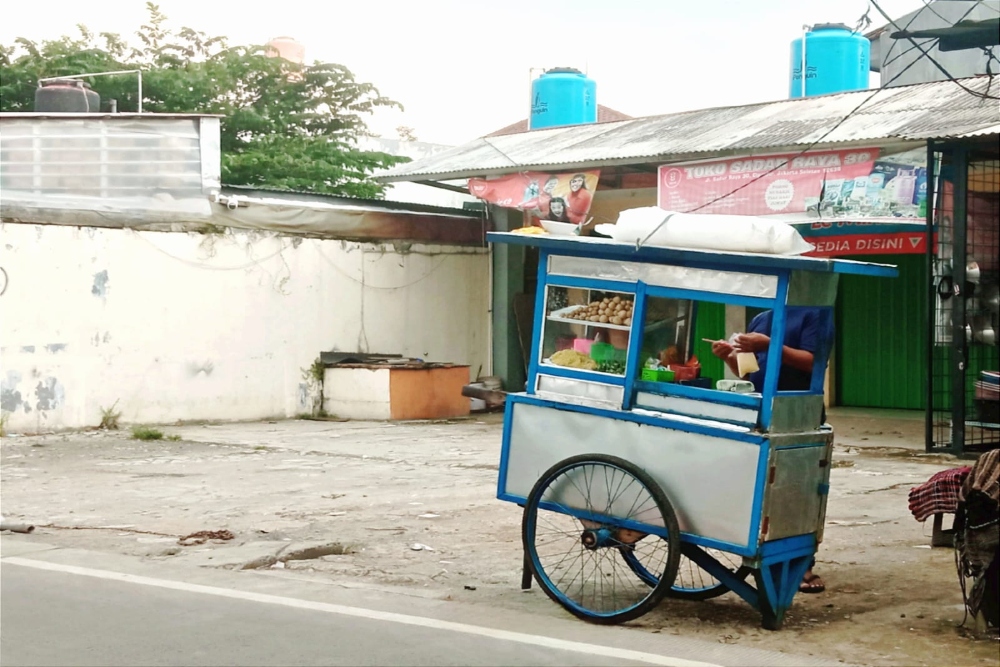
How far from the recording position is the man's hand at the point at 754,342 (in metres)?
5.88

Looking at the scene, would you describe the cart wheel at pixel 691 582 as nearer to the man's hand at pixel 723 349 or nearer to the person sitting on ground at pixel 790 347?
the person sitting on ground at pixel 790 347

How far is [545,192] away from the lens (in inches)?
645

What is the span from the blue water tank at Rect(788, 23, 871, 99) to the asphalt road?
16343 millimetres

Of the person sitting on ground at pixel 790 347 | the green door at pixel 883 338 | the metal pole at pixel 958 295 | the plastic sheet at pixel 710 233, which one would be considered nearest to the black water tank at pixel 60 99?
the green door at pixel 883 338

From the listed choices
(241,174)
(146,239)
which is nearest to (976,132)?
(146,239)

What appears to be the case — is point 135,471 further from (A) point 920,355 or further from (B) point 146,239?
(A) point 920,355

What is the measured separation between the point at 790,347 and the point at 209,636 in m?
3.16

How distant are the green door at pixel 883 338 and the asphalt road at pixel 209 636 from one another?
1264cm

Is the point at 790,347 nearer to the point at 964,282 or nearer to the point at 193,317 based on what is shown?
the point at 964,282

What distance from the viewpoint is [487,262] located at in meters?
20.0

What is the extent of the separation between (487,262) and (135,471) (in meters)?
9.32

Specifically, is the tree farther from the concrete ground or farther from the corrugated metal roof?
the concrete ground

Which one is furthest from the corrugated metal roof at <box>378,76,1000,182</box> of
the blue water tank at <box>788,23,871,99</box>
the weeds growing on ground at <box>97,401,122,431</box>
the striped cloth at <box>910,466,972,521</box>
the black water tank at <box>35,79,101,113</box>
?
the striped cloth at <box>910,466,972,521</box>

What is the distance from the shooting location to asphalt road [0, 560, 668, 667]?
514 cm
